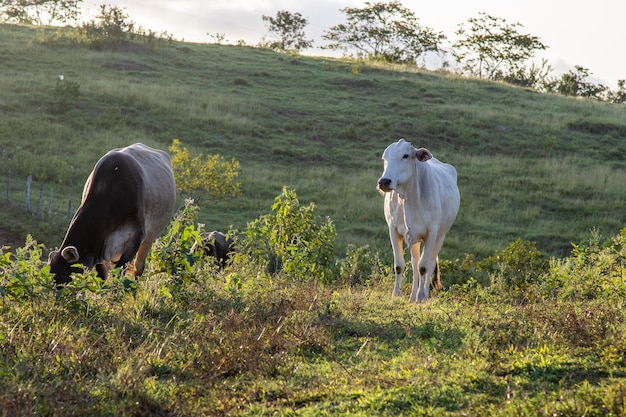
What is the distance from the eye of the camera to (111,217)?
25.9ft

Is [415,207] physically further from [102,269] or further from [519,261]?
[102,269]

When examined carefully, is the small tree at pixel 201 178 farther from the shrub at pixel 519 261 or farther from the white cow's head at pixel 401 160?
the white cow's head at pixel 401 160

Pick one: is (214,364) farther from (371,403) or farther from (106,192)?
(106,192)

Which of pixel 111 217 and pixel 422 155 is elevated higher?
pixel 422 155

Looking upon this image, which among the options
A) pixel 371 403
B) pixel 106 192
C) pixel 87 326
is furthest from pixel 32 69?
pixel 371 403

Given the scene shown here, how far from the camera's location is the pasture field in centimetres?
452

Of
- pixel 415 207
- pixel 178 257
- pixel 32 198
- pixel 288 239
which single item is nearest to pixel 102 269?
pixel 178 257

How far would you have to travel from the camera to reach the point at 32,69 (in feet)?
104

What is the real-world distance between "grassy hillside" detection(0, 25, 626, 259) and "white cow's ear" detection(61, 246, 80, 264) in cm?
919

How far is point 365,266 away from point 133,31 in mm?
31404

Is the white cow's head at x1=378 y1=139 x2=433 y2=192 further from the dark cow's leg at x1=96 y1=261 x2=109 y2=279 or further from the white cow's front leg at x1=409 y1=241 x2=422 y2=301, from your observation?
the dark cow's leg at x1=96 y1=261 x2=109 y2=279

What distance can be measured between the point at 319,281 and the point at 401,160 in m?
1.86

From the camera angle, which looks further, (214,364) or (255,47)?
(255,47)

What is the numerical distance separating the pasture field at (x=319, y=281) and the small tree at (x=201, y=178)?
20.6 inches
